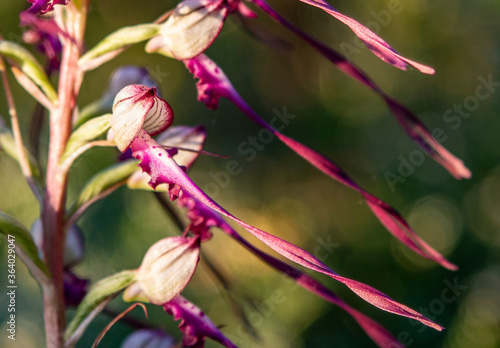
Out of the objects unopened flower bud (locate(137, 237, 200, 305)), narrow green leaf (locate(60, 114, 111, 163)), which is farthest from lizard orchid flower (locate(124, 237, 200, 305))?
narrow green leaf (locate(60, 114, 111, 163))

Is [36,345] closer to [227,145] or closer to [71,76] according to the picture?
[227,145]

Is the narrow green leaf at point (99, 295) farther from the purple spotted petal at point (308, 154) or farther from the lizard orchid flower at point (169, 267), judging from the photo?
the purple spotted petal at point (308, 154)

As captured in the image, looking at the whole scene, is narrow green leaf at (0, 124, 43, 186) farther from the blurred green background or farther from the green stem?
the blurred green background

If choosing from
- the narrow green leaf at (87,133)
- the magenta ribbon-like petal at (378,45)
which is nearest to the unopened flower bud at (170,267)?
the narrow green leaf at (87,133)

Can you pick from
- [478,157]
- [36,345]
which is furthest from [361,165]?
[36,345]

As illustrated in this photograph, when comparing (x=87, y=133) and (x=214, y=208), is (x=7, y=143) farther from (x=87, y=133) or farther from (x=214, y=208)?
(x=214, y=208)

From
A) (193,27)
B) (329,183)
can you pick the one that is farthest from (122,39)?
(329,183)

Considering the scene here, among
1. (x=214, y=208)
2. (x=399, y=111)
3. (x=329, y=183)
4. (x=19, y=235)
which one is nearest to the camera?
(x=214, y=208)
